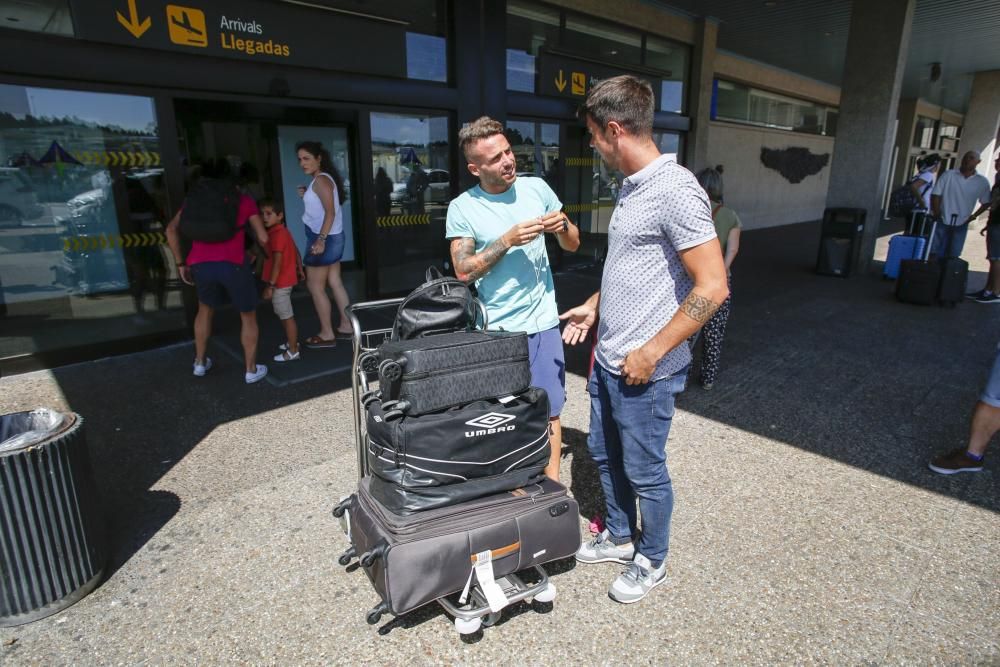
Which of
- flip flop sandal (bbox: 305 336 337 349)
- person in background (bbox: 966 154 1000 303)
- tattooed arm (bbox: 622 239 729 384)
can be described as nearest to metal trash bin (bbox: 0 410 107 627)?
tattooed arm (bbox: 622 239 729 384)

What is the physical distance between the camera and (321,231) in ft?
18.4

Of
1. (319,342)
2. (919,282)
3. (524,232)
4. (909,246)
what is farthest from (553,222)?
(909,246)

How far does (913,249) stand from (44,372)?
10.8 metres

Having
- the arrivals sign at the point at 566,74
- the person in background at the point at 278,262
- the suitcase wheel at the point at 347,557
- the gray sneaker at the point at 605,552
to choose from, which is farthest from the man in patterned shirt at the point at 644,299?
the arrivals sign at the point at 566,74

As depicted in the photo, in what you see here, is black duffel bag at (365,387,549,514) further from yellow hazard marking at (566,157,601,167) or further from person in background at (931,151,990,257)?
person in background at (931,151,990,257)

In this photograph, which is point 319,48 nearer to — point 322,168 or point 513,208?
point 322,168

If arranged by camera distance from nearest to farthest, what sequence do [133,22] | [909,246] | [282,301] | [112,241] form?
1. [133,22]
2. [282,301]
3. [112,241]
4. [909,246]

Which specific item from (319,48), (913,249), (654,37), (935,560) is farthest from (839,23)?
(935,560)

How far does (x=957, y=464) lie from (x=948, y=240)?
636cm

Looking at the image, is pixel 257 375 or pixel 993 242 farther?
pixel 993 242

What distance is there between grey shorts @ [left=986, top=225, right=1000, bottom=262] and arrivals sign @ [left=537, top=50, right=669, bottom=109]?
563 cm

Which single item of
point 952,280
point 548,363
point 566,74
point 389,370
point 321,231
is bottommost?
point 952,280

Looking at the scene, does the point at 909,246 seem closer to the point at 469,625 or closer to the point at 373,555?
the point at 469,625

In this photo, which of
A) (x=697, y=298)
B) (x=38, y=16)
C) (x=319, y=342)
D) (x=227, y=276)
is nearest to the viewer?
(x=697, y=298)
